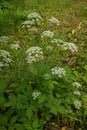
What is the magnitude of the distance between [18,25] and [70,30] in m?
0.95

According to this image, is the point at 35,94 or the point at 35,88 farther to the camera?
the point at 35,88

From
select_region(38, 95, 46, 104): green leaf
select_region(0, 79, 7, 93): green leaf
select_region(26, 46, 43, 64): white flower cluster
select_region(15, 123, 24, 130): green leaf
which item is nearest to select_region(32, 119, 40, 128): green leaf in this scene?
select_region(15, 123, 24, 130): green leaf

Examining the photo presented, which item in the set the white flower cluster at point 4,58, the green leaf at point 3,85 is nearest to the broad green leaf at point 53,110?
the green leaf at point 3,85

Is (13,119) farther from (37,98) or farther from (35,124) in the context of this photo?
(37,98)

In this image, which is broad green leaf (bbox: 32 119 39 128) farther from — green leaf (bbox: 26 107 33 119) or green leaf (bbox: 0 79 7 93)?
green leaf (bbox: 0 79 7 93)

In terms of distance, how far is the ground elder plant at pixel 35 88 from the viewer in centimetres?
337

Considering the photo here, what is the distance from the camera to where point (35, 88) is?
352 centimetres

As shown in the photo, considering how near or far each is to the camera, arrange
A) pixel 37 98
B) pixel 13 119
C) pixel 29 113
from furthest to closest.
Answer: pixel 13 119 < pixel 37 98 < pixel 29 113

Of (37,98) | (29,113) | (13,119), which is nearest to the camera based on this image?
(29,113)

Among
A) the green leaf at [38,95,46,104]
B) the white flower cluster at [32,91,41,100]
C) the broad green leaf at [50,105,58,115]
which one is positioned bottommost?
the broad green leaf at [50,105,58,115]

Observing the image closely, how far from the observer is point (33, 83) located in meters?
3.52

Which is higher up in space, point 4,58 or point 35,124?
point 4,58

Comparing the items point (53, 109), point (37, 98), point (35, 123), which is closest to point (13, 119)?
point (35, 123)

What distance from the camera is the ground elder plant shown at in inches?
133
